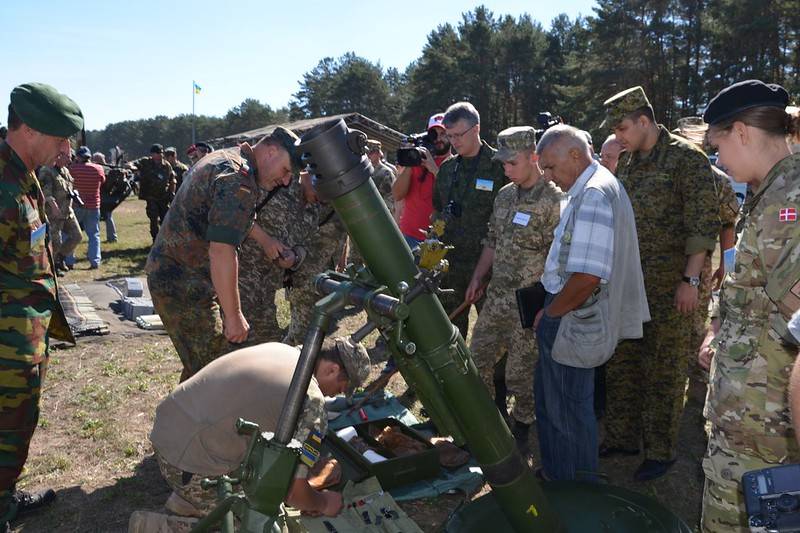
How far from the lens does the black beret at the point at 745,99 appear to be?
232 cm

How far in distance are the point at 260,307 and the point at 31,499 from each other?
5.81 feet

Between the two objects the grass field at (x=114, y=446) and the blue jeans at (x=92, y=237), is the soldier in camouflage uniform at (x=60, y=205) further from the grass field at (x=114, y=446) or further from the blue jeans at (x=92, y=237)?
the grass field at (x=114, y=446)

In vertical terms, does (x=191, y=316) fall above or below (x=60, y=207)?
below

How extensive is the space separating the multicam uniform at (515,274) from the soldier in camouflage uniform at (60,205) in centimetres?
709

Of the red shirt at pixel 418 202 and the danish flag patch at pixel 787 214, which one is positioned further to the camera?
the red shirt at pixel 418 202

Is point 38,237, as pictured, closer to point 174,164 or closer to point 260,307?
point 260,307

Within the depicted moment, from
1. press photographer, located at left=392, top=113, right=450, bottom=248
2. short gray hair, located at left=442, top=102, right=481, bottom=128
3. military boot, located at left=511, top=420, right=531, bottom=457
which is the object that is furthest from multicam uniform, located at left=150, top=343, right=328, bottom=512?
press photographer, located at left=392, top=113, right=450, bottom=248

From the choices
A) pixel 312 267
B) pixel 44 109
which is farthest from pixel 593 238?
pixel 312 267

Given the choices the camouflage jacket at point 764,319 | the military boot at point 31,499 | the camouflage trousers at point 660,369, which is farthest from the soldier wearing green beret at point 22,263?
the camouflage trousers at point 660,369

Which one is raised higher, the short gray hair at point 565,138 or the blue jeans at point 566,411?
the short gray hair at point 565,138

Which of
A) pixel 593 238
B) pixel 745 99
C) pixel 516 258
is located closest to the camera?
pixel 745 99

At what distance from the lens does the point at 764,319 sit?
2.34 meters

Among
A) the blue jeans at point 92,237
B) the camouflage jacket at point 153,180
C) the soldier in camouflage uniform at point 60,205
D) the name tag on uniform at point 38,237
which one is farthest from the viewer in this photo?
the camouflage jacket at point 153,180

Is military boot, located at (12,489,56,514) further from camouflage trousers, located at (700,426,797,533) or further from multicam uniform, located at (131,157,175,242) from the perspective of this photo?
multicam uniform, located at (131,157,175,242)
